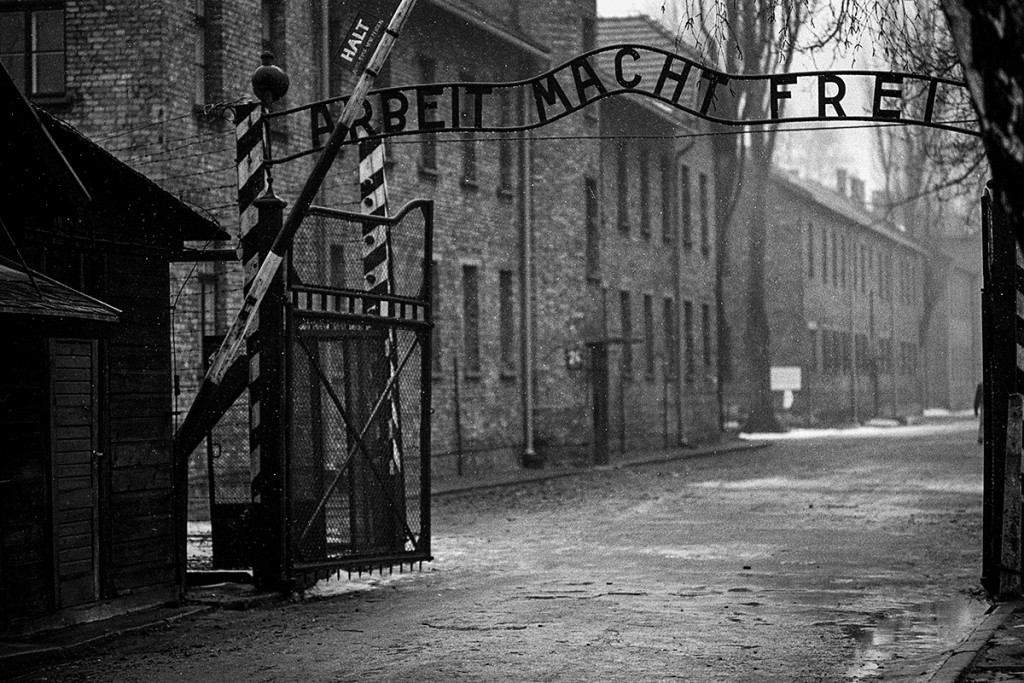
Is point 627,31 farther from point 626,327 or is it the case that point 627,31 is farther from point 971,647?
point 971,647

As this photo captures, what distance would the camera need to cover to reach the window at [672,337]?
141 feet

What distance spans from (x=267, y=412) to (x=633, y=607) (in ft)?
11.3

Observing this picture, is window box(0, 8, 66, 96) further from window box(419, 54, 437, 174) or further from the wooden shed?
the wooden shed

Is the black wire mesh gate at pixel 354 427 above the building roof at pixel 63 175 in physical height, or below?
below

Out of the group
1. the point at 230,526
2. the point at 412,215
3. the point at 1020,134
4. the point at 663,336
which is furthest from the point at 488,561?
the point at 663,336

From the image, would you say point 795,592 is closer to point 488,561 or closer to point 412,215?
point 488,561

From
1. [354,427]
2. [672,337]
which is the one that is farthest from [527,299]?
[354,427]

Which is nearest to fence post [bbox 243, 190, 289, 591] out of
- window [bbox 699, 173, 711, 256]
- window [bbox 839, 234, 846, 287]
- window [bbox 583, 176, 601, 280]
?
window [bbox 583, 176, 601, 280]

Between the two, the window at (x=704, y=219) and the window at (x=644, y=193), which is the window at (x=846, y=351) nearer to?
the window at (x=704, y=219)

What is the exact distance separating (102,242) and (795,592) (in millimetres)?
5883

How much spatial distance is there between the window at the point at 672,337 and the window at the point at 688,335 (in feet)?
3.93

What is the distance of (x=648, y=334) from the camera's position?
41594 mm

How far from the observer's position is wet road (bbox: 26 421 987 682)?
9086 mm

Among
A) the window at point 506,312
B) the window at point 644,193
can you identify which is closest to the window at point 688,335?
the window at point 644,193
